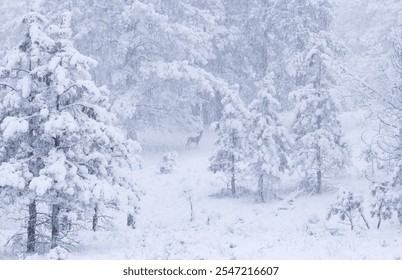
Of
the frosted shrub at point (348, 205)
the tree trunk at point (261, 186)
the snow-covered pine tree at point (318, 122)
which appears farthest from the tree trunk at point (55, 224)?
the snow-covered pine tree at point (318, 122)

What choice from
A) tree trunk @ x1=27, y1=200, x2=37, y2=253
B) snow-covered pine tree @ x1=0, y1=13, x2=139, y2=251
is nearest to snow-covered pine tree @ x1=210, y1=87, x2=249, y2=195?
snow-covered pine tree @ x1=0, y1=13, x2=139, y2=251

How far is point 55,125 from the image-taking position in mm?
12133

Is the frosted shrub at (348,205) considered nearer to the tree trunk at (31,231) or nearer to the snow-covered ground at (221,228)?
the snow-covered ground at (221,228)

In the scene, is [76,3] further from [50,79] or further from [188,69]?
[50,79]

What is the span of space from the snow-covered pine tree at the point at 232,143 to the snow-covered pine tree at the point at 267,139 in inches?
15.2

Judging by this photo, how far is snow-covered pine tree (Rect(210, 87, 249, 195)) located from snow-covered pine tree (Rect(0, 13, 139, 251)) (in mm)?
9375

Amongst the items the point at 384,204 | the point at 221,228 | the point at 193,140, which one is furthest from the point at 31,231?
the point at 193,140

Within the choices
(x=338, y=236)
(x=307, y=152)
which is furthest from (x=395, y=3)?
(x=338, y=236)

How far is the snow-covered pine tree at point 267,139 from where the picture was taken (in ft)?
72.8

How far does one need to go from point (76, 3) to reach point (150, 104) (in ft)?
23.2

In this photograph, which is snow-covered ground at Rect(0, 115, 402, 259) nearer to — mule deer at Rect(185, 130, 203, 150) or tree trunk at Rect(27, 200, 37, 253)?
mule deer at Rect(185, 130, 203, 150)

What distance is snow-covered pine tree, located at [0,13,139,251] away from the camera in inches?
487

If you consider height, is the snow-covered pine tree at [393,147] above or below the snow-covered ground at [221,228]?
above

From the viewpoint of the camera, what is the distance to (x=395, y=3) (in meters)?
38.6
